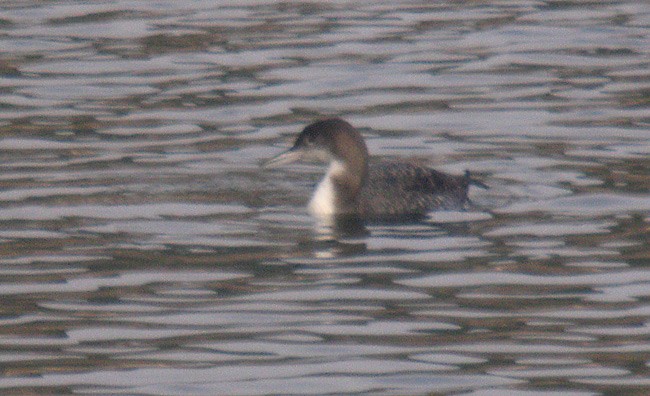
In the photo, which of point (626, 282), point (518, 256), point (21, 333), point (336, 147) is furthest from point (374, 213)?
point (21, 333)

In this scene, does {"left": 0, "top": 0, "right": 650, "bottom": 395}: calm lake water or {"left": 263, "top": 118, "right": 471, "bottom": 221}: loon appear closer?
{"left": 0, "top": 0, "right": 650, "bottom": 395}: calm lake water

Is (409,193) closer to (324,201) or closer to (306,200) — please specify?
(324,201)

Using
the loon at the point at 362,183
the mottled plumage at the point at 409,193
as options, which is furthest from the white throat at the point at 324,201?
the mottled plumage at the point at 409,193

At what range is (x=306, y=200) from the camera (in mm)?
12992

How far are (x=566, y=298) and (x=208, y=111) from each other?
653cm

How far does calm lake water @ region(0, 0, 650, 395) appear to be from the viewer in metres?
8.51

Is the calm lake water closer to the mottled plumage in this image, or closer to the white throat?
the mottled plumage

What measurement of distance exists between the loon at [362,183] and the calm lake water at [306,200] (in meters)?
0.24

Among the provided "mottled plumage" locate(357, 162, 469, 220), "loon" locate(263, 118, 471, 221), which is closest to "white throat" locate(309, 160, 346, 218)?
"loon" locate(263, 118, 471, 221)

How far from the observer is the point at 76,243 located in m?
11.1

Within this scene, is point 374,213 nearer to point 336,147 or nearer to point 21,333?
point 336,147

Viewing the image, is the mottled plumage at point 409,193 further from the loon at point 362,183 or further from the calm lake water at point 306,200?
the calm lake water at point 306,200

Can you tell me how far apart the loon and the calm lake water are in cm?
24

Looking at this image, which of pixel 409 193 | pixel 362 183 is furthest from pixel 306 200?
pixel 409 193
